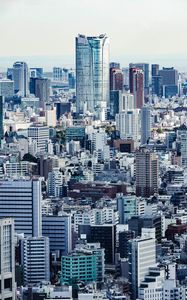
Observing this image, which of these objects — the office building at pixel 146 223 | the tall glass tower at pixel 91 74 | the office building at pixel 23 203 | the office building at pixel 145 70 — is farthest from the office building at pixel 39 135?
the office building at pixel 23 203

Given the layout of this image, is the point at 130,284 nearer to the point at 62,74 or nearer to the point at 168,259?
the point at 168,259

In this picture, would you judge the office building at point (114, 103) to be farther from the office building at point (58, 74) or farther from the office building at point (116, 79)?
the office building at point (58, 74)

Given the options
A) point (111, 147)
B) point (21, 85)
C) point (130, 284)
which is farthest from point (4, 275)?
point (21, 85)

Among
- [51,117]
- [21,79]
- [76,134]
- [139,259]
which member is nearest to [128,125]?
[76,134]

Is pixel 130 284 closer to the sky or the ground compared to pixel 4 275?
closer to the ground

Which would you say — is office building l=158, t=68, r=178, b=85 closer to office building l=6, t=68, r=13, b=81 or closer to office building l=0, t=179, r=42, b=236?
office building l=6, t=68, r=13, b=81

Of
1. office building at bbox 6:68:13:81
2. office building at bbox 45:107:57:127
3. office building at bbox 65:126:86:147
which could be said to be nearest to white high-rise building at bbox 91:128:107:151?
office building at bbox 65:126:86:147

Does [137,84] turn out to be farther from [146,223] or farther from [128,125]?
[146,223]
